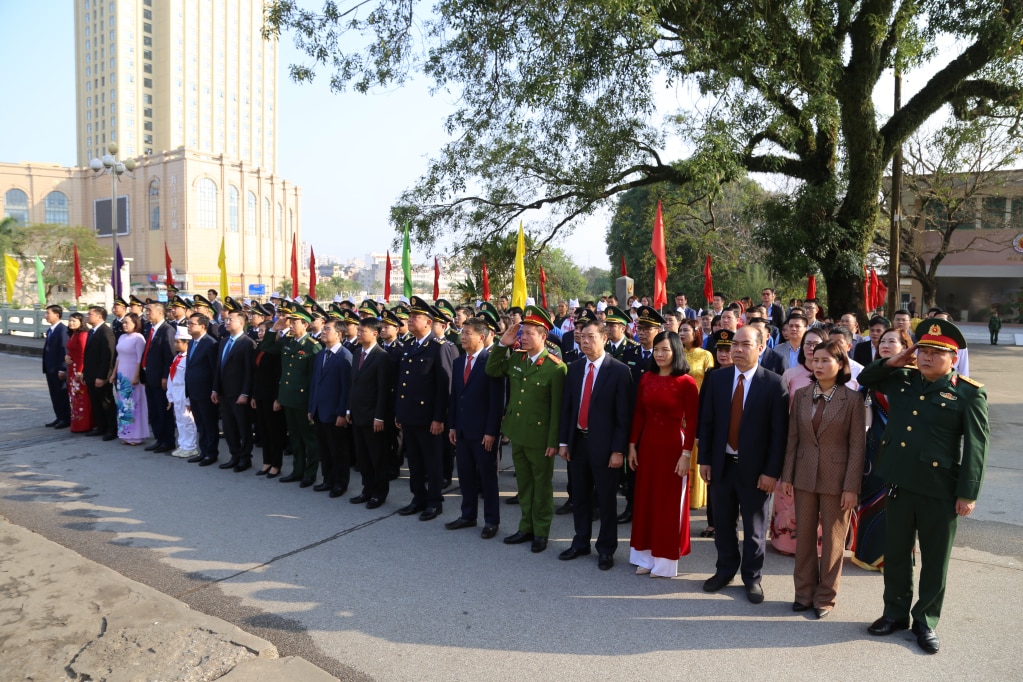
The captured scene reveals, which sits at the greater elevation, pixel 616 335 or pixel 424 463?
pixel 616 335

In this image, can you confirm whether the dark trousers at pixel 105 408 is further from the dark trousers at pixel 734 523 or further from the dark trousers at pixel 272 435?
the dark trousers at pixel 734 523

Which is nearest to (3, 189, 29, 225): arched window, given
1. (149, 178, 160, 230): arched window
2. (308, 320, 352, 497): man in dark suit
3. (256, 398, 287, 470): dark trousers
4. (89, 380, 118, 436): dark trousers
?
(149, 178, 160, 230): arched window

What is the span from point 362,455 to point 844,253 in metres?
9.21

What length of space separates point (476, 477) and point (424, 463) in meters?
0.56

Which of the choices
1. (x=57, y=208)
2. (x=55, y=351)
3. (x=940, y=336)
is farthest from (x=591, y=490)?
(x=57, y=208)

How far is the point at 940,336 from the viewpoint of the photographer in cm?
416

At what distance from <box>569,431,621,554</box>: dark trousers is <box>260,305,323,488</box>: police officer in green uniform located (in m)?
3.28

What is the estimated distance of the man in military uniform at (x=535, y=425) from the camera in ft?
18.8

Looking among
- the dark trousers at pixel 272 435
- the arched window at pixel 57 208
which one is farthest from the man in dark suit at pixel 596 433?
the arched window at pixel 57 208

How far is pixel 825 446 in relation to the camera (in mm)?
4527

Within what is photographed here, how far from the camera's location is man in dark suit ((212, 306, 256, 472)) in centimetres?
816

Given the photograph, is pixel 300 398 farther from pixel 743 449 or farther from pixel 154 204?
pixel 154 204

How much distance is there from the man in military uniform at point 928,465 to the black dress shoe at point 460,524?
3.22m

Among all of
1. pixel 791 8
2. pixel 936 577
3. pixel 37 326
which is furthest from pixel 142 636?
pixel 37 326
